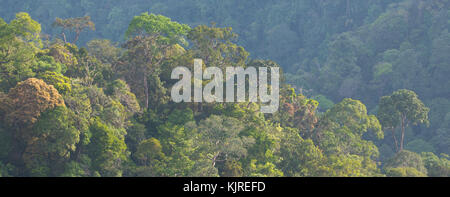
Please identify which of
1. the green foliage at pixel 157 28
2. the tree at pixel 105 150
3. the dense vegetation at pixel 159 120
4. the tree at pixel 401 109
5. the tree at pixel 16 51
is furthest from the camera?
the tree at pixel 401 109

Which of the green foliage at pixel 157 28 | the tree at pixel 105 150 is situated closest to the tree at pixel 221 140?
the tree at pixel 105 150

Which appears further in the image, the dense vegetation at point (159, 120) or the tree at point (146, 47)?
the tree at point (146, 47)

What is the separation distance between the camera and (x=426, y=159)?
30422 mm

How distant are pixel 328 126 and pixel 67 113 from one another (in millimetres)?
15340

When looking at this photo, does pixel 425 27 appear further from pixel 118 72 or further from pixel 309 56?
pixel 118 72

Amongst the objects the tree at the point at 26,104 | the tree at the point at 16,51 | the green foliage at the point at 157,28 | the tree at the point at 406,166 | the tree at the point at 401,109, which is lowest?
the tree at the point at 406,166

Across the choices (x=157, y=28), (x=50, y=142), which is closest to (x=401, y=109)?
(x=157, y=28)
